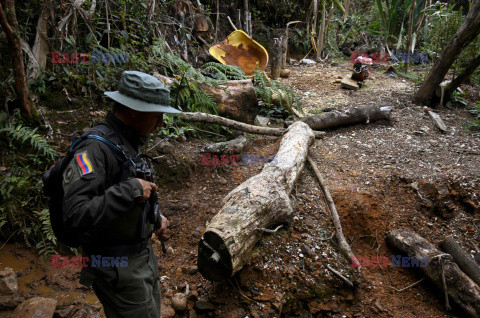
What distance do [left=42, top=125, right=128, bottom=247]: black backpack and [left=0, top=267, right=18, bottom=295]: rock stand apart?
1.07 metres

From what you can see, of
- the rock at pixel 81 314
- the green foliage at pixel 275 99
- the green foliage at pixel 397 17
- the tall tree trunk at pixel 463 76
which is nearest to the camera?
the rock at pixel 81 314

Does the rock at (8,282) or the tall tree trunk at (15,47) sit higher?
the tall tree trunk at (15,47)

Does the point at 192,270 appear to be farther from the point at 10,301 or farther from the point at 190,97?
the point at 190,97

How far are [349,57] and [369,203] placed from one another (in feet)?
30.2

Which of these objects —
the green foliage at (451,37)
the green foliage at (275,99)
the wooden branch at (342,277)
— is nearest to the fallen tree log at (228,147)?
the green foliage at (275,99)

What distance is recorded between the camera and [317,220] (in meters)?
3.05

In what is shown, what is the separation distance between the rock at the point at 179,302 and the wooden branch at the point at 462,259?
8.67ft

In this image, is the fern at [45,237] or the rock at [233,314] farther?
the fern at [45,237]

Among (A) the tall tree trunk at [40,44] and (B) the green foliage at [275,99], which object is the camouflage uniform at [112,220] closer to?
(A) the tall tree trunk at [40,44]

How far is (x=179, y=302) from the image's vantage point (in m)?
2.12

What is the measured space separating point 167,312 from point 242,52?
23.4 ft

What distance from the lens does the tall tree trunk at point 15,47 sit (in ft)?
7.99

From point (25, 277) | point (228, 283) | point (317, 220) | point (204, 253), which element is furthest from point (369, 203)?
point (25, 277)

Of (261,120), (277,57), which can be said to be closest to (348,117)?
(261,120)
